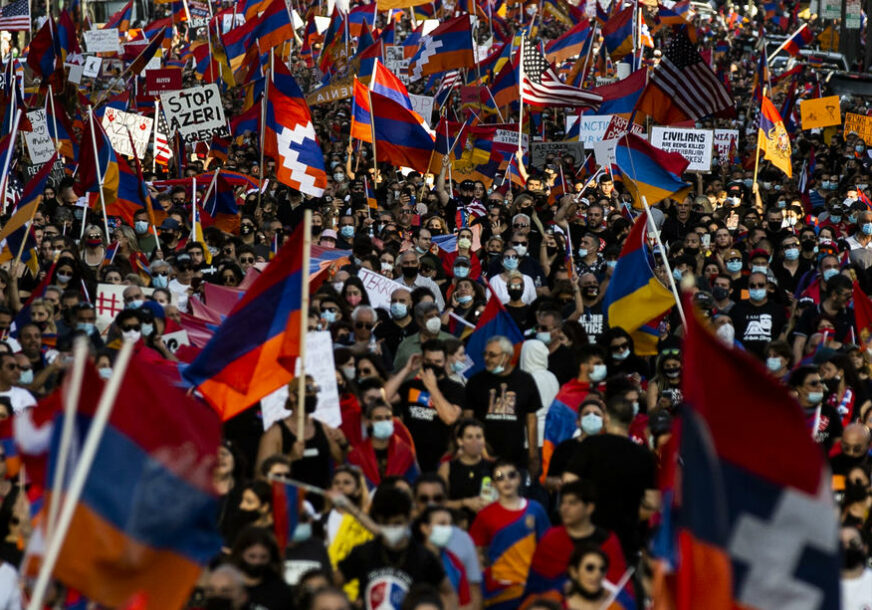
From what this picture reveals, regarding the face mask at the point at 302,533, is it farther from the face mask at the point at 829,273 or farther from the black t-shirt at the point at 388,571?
the face mask at the point at 829,273

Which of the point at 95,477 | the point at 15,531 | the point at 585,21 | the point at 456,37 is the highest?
the point at 95,477

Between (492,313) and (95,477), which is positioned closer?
(95,477)

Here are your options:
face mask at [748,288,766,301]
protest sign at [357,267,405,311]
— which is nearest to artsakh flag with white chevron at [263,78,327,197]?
protest sign at [357,267,405,311]

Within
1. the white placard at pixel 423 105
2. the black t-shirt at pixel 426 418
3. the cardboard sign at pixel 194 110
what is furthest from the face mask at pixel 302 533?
the white placard at pixel 423 105

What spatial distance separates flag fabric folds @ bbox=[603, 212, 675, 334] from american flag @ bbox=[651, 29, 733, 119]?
8360 mm

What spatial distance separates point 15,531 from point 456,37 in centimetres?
1682

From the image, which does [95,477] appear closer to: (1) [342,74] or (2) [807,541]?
(2) [807,541]

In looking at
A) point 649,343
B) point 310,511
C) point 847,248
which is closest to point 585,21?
point 847,248

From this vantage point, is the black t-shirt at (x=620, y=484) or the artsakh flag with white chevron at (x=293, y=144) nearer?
the black t-shirt at (x=620, y=484)

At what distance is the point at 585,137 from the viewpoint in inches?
821

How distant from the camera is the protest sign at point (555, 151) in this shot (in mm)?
23391

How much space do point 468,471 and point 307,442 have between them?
3.03ft

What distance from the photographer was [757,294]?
12523mm

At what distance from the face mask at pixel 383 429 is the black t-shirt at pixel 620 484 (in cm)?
108
